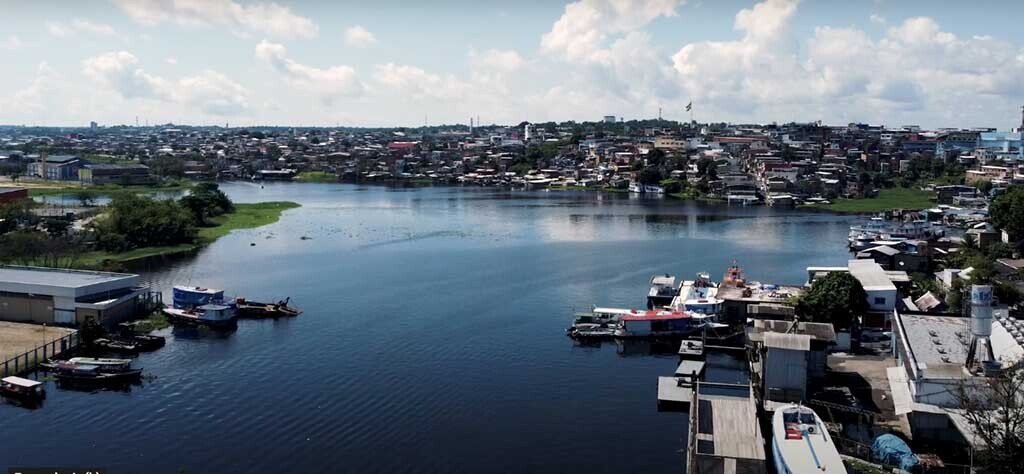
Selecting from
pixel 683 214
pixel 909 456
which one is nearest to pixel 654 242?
pixel 683 214

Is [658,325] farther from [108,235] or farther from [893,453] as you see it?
[108,235]

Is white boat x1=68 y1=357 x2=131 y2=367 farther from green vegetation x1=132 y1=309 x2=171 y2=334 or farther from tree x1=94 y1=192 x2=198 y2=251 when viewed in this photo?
tree x1=94 y1=192 x2=198 y2=251

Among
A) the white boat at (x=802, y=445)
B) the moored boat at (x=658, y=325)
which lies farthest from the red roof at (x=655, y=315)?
the white boat at (x=802, y=445)

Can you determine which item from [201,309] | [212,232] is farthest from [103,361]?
[212,232]

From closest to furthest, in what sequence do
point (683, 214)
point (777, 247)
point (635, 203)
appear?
1. point (777, 247)
2. point (683, 214)
3. point (635, 203)

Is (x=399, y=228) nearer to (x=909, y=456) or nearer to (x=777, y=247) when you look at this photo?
(x=777, y=247)

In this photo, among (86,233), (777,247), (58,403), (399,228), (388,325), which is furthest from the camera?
(399,228)

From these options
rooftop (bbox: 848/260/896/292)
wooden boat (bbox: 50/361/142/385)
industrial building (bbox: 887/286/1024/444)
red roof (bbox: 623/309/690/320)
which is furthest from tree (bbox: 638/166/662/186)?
wooden boat (bbox: 50/361/142/385)

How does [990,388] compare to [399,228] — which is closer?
[990,388]
